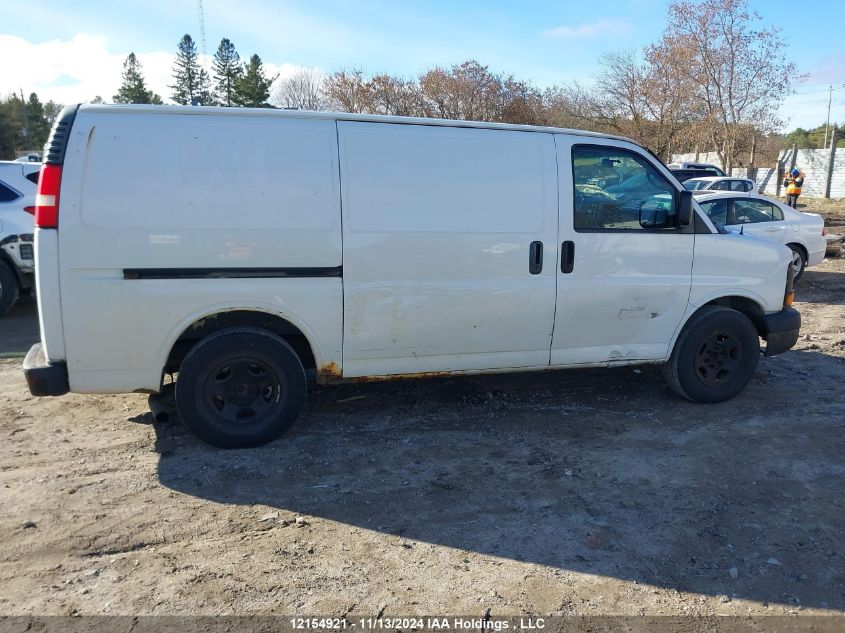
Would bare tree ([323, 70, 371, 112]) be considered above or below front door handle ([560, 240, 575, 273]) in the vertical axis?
above

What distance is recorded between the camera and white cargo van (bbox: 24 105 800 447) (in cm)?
398

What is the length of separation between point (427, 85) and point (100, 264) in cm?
3056

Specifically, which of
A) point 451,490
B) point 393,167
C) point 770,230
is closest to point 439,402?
point 451,490

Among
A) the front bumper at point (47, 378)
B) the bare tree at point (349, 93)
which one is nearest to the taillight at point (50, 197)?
the front bumper at point (47, 378)

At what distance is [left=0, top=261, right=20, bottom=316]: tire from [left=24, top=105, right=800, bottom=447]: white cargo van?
16.8ft

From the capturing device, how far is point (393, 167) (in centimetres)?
442

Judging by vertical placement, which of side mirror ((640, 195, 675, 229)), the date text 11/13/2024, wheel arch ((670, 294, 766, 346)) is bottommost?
the date text 11/13/2024

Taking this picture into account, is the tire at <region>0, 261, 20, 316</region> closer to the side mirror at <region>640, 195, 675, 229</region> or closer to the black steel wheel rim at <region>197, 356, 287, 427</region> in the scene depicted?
the black steel wheel rim at <region>197, 356, 287, 427</region>

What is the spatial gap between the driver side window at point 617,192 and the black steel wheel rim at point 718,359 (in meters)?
1.13

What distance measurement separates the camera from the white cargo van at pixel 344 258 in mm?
3977

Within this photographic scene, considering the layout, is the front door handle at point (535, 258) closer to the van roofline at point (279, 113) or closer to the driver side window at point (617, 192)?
the driver side window at point (617, 192)

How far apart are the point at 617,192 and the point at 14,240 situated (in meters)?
7.68

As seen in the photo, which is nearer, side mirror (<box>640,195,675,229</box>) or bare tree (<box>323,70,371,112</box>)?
side mirror (<box>640,195,675,229</box>)

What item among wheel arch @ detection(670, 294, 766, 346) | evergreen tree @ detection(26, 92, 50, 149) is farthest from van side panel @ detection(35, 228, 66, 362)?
evergreen tree @ detection(26, 92, 50, 149)
